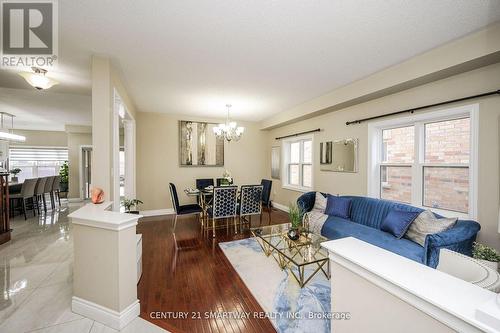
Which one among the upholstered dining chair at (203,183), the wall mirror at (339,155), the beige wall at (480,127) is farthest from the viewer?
the upholstered dining chair at (203,183)

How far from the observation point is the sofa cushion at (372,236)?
231cm

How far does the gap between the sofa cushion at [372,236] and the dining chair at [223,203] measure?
168 centimetres

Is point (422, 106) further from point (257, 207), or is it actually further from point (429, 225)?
point (257, 207)

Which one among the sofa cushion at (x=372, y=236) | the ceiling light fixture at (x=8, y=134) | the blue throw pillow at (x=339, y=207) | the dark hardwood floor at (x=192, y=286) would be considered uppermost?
the ceiling light fixture at (x=8, y=134)

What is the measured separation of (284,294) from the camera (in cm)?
217

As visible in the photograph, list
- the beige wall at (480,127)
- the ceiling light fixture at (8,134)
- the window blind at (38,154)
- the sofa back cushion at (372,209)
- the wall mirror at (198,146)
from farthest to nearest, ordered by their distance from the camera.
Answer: the window blind at (38,154) → the wall mirror at (198,146) → the ceiling light fixture at (8,134) → the sofa back cushion at (372,209) → the beige wall at (480,127)

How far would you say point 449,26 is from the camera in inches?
78.2

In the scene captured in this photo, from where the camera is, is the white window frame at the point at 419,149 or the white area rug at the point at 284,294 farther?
the white window frame at the point at 419,149

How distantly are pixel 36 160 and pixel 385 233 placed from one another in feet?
35.5

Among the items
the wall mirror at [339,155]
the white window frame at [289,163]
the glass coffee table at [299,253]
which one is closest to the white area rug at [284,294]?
the glass coffee table at [299,253]

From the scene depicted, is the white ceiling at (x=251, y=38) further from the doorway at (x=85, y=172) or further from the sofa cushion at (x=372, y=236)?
the doorway at (x=85, y=172)

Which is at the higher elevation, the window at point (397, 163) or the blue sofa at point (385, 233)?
the window at point (397, 163)

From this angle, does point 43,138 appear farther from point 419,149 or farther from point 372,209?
point 419,149

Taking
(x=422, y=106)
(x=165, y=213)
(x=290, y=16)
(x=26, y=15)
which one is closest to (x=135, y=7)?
(x=26, y=15)
